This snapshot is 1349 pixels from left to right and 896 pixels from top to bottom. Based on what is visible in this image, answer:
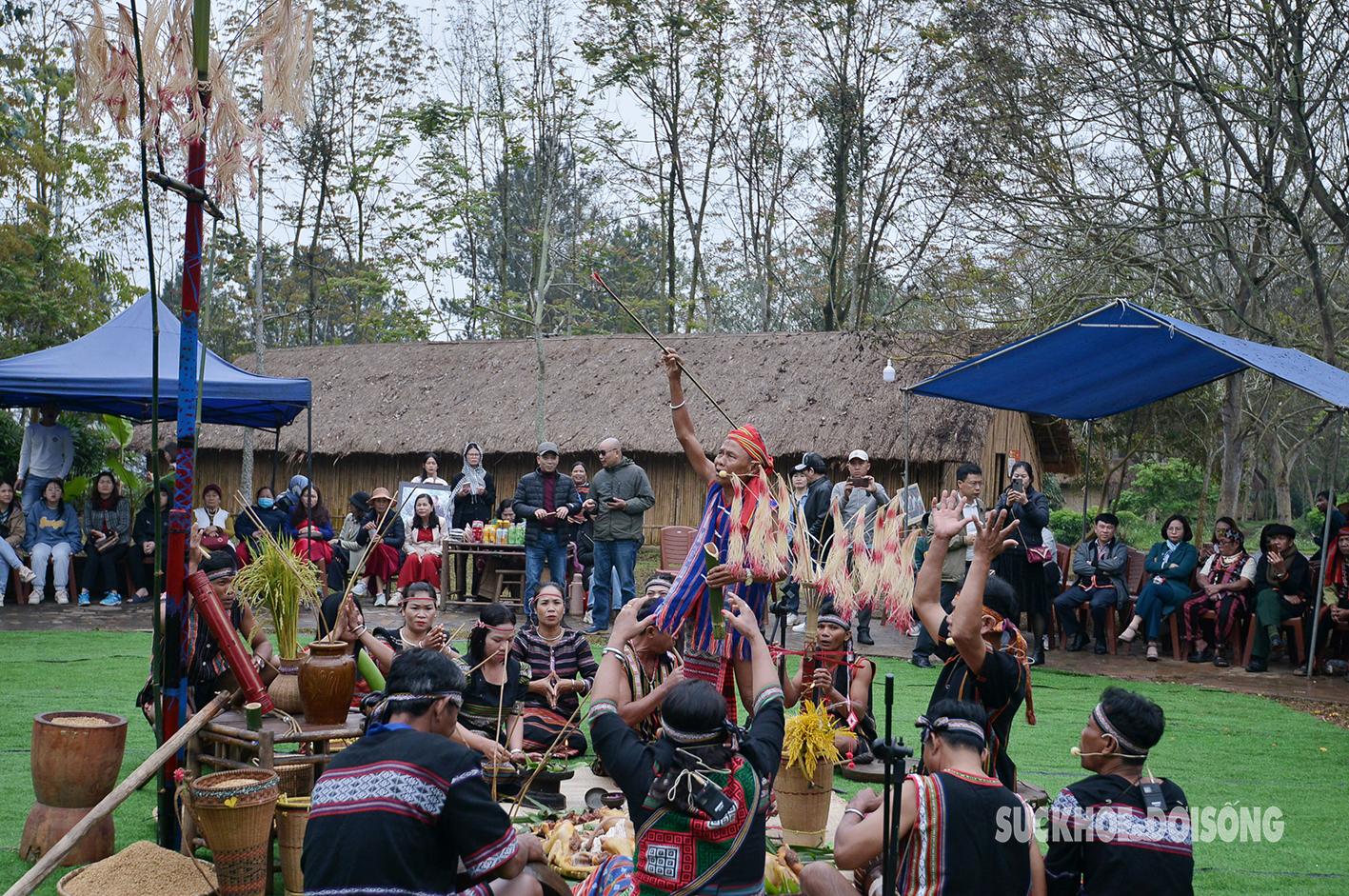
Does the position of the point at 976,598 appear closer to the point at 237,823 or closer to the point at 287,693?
the point at 237,823

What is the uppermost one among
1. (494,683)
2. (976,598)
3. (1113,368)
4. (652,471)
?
(1113,368)

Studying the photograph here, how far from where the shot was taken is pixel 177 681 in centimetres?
412

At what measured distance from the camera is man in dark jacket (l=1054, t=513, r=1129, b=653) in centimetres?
1014

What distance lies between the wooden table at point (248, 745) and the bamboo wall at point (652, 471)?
12.7 meters

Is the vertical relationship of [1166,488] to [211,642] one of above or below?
above

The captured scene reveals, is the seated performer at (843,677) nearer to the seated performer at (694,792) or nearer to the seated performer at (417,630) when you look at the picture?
the seated performer at (417,630)

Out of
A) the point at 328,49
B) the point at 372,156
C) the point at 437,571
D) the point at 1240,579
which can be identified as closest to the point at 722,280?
the point at 372,156

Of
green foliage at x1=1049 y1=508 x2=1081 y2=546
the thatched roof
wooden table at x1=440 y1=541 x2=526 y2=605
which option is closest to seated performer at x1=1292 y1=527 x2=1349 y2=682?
the thatched roof

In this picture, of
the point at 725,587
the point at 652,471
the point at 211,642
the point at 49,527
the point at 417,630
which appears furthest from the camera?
the point at 652,471

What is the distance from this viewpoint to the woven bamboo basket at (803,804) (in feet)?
14.2

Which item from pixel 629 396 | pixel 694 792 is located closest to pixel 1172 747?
pixel 694 792

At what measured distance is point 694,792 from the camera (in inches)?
106

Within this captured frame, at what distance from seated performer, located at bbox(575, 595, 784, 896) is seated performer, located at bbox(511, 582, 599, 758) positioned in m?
2.98

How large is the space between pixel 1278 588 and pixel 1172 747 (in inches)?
141
